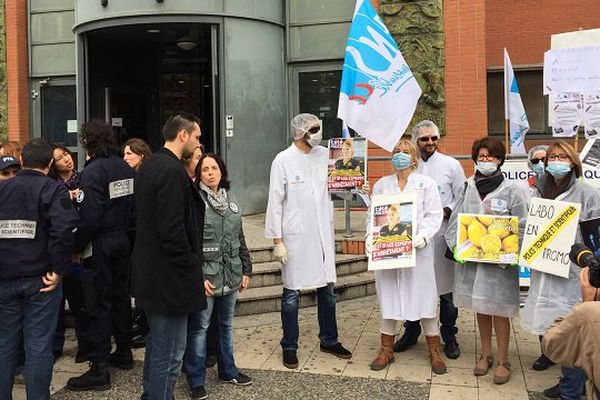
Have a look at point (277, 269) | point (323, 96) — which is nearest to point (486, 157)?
point (277, 269)

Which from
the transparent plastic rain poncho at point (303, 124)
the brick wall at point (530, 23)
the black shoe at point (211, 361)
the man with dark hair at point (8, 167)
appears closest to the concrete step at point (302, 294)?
the black shoe at point (211, 361)

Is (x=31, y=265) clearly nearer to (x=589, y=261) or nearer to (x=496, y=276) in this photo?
(x=589, y=261)

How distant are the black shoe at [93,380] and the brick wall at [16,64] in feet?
28.8

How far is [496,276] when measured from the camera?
4.50 meters

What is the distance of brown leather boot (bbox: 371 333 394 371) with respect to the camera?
478cm

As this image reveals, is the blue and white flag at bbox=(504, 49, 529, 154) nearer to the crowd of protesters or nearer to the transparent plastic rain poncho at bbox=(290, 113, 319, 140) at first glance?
the crowd of protesters

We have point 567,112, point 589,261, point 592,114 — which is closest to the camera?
point 589,261

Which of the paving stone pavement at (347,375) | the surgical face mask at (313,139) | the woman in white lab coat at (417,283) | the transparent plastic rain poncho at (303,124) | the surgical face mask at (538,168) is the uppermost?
the transparent plastic rain poncho at (303,124)

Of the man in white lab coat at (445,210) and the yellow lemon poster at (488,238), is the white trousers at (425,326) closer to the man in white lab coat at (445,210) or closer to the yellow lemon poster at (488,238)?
the man in white lab coat at (445,210)

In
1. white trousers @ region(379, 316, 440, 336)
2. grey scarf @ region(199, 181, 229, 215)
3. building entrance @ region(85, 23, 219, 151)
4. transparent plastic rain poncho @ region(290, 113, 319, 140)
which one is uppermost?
building entrance @ region(85, 23, 219, 151)

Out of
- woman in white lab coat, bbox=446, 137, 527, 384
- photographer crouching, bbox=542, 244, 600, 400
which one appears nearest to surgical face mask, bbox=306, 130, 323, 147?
woman in white lab coat, bbox=446, 137, 527, 384

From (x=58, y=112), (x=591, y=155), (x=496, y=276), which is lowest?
(x=496, y=276)

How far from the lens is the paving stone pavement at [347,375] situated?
431cm

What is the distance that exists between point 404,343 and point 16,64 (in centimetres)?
→ 1051
